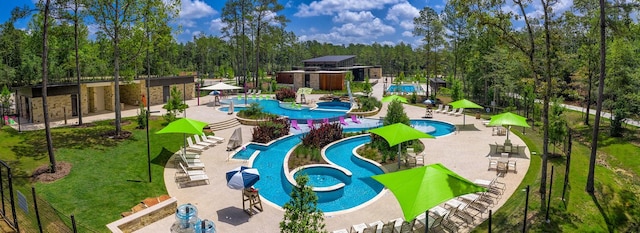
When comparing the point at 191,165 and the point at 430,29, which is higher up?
the point at 430,29

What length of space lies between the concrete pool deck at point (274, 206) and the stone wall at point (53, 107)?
33.8 ft

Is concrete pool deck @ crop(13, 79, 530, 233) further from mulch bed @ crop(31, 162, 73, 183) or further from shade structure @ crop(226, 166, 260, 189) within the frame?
mulch bed @ crop(31, 162, 73, 183)

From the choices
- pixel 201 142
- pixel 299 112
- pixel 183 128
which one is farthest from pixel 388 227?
pixel 299 112

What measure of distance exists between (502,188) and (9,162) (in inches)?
705

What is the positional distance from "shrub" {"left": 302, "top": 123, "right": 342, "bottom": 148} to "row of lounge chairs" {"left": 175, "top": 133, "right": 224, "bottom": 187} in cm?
492

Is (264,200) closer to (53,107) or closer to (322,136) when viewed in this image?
(322,136)

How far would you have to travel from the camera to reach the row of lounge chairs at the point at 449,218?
9750mm

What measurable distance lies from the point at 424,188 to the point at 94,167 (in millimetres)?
12414

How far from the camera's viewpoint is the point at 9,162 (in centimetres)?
1398

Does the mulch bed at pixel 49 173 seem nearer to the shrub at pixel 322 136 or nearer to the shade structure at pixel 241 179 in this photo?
the shade structure at pixel 241 179

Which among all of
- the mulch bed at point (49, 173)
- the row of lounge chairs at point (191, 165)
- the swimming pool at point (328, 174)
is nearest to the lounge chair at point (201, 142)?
the row of lounge chairs at point (191, 165)

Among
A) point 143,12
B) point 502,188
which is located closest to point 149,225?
point 502,188

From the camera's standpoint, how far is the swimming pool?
42.6ft

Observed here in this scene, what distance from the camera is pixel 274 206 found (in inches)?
465
